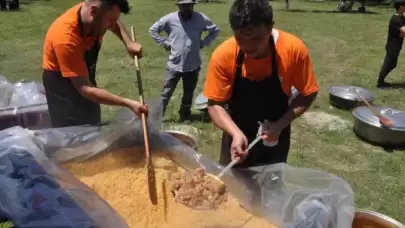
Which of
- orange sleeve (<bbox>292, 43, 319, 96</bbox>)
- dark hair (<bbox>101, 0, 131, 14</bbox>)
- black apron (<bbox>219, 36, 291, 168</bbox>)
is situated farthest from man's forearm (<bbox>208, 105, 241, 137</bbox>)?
dark hair (<bbox>101, 0, 131, 14</bbox>)

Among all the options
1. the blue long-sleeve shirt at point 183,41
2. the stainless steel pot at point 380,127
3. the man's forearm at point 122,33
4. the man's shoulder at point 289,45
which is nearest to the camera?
the man's shoulder at point 289,45

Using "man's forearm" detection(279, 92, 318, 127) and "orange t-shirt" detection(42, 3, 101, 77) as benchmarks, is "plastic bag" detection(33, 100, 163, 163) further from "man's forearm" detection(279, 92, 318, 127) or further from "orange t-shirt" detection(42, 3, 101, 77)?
"man's forearm" detection(279, 92, 318, 127)

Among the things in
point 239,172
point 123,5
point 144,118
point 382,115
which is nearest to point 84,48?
point 123,5

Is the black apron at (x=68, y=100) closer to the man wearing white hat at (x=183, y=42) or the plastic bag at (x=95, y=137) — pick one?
the plastic bag at (x=95, y=137)

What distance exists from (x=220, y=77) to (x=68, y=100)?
1126mm

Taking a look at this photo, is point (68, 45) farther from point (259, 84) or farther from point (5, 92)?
point (5, 92)

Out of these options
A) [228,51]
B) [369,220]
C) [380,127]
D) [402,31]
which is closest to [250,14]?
[228,51]

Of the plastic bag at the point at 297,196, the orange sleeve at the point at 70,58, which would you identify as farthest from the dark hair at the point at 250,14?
the orange sleeve at the point at 70,58

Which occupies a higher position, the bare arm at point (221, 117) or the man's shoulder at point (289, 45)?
the man's shoulder at point (289, 45)

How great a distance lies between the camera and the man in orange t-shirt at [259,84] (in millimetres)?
2223

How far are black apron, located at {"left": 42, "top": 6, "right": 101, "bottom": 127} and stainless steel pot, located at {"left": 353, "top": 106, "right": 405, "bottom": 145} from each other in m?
2.72

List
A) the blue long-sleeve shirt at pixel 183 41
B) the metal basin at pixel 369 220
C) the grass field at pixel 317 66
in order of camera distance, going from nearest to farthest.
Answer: the metal basin at pixel 369 220
the grass field at pixel 317 66
the blue long-sleeve shirt at pixel 183 41

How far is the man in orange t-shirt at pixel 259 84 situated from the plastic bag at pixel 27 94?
2.15 meters

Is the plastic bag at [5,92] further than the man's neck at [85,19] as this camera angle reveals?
Yes
